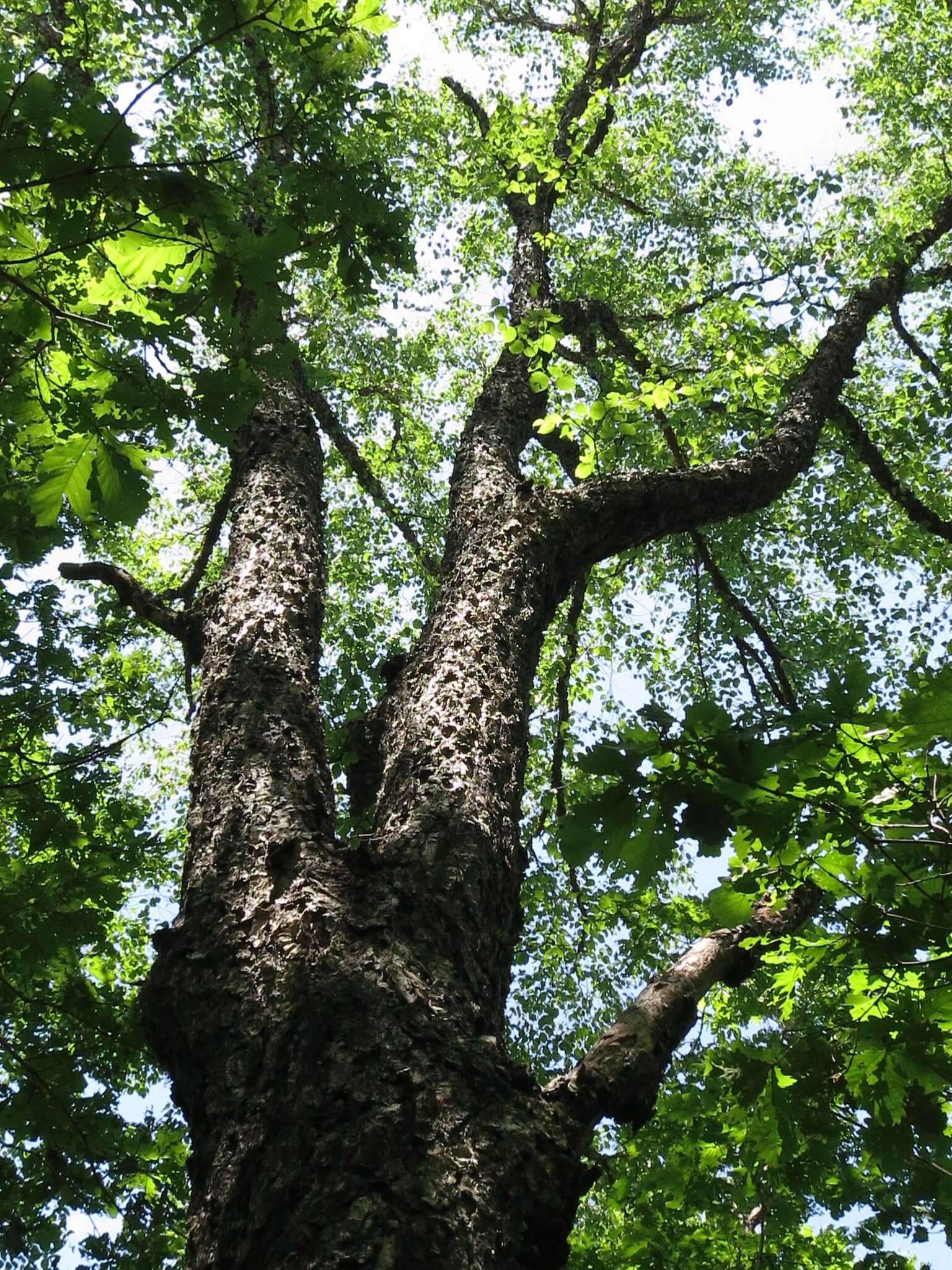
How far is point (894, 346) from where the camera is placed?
10.1m

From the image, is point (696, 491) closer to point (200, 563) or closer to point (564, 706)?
point (564, 706)

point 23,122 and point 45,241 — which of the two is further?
point 45,241

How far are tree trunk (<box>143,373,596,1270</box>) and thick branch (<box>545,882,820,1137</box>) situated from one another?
211 mm

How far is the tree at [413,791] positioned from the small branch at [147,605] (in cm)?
3

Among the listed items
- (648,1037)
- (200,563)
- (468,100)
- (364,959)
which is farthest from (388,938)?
(468,100)

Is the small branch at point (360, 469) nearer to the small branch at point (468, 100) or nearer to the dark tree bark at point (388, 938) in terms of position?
the dark tree bark at point (388, 938)

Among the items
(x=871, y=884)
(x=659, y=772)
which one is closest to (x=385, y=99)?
(x=659, y=772)

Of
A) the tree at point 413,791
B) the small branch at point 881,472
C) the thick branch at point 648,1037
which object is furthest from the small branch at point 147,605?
the small branch at point 881,472

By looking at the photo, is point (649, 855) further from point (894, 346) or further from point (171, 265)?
point (894, 346)

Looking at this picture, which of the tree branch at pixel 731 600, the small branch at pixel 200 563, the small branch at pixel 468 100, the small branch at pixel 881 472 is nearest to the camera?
the small branch at pixel 200 563

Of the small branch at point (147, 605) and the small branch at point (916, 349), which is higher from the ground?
the small branch at point (916, 349)

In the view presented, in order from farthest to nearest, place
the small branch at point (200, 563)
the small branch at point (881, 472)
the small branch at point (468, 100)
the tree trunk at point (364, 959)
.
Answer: the small branch at point (468, 100), the small branch at point (881, 472), the small branch at point (200, 563), the tree trunk at point (364, 959)

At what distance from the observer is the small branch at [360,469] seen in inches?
263

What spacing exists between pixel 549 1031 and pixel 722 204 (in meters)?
8.65
